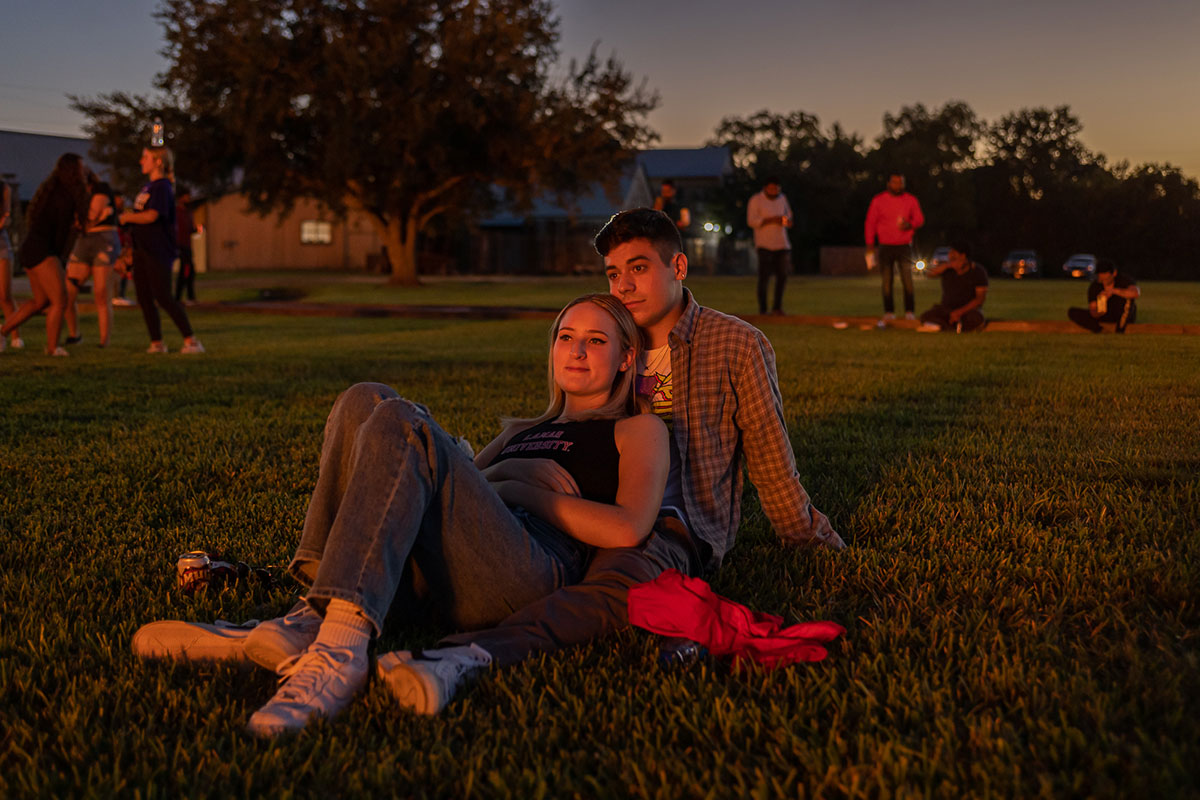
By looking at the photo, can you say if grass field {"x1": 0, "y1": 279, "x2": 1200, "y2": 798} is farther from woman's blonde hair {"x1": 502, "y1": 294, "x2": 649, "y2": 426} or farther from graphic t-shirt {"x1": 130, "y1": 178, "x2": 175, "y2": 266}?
graphic t-shirt {"x1": 130, "y1": 178, "x2": 175, "y2": 266}

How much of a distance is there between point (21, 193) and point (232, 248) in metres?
10.1

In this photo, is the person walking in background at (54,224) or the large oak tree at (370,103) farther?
the large oak tree at (370,103)

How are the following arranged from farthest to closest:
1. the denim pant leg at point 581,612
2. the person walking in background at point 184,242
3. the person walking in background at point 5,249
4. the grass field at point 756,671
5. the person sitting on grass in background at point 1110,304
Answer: the person walking in background at point 184,242 → the person sitting on grass in background at point 1110,304 → the person walking in background at point 5,249 → the denim pant leg at point 581,612 → the grass field at point 756,671

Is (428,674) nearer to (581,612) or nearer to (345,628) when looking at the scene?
(345,628)

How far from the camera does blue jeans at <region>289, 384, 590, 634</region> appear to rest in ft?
8.46

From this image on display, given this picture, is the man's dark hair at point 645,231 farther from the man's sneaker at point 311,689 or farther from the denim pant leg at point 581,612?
the man's sneaker at point 311,689

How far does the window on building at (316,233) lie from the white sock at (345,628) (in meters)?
55.9

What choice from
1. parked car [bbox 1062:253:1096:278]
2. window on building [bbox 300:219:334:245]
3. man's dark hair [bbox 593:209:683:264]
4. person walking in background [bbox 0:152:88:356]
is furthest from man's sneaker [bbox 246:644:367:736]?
parked car [bbox 1062:253:1096:278]

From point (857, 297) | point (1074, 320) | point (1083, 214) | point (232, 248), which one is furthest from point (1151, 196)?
point (1074, 320)

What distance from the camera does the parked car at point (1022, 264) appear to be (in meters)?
63.8

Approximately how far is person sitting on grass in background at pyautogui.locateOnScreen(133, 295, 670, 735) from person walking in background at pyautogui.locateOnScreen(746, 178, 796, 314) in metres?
12.8

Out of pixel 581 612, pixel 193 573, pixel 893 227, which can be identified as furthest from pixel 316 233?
pixel 581 612

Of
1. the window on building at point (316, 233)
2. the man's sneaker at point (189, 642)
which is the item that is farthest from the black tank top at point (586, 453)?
the window on building at point (316, 233)

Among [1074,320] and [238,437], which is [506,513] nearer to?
[238,437]
